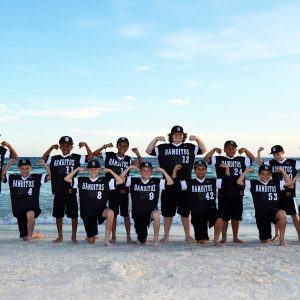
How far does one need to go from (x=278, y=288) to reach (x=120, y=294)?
189 cm

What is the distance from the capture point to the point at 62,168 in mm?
8328

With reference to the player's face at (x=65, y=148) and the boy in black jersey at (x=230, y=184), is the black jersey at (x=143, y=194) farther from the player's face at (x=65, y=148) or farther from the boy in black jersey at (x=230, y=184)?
the player's face at (x=65, y=148)

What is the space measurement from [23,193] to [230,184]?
421 cm

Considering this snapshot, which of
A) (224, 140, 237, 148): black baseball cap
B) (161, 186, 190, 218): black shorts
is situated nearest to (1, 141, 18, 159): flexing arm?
(161, 186, 190, 218): black shorts

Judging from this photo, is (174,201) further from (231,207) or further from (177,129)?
(177,129)

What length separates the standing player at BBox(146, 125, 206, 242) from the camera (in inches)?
325

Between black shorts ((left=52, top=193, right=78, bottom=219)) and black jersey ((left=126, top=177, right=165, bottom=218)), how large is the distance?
3.90ft

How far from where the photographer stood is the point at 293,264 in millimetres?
6082

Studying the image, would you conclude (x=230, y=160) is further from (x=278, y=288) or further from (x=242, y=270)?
(x=278, y=288)

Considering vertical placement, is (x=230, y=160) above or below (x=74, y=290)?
above

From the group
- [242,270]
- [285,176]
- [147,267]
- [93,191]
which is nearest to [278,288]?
[242,270]

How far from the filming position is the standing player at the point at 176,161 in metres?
8.27

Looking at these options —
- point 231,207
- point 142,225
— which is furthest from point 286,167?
point 142,225

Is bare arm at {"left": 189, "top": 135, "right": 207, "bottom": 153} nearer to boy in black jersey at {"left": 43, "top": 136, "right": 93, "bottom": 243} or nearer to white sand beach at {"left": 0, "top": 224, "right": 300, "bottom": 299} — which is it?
white sand beach at {"left": 0, "top": 224, "right": 300, "bottom": 299}
